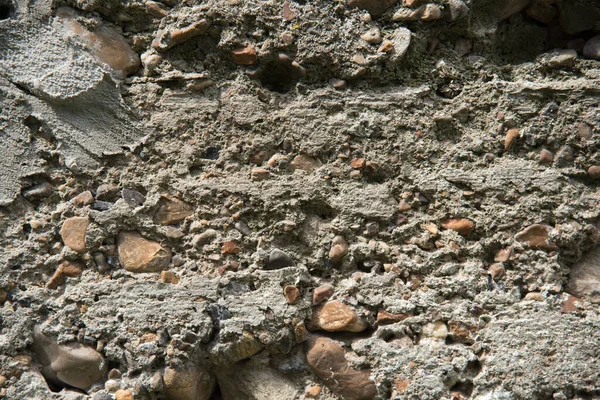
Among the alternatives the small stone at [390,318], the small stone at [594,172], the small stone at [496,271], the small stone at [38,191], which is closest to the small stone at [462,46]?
the small stone at [594,172]

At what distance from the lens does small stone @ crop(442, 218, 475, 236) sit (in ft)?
4.14

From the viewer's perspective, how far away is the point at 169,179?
1.29m

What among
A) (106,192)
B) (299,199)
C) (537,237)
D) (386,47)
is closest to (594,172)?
(537,237)

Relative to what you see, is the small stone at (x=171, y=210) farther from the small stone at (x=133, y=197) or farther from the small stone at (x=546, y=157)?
the small stone at (x=546, y=157)

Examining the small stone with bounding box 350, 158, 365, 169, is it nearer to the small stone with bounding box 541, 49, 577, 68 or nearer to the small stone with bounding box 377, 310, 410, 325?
the small stone with bounding box 377, 310, 410, 325

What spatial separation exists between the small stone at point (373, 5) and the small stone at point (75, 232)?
0.77 m

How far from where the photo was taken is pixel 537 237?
124cm

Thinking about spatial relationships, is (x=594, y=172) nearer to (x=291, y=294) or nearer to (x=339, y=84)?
(x=339, y=84)

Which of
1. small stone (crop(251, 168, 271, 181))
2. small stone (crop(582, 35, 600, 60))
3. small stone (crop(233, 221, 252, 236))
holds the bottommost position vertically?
small stone (crop(233, 221, 252, 236))

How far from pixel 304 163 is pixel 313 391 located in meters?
0.48

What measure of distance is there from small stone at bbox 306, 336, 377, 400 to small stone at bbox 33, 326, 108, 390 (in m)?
0.41

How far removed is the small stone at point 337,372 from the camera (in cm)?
115

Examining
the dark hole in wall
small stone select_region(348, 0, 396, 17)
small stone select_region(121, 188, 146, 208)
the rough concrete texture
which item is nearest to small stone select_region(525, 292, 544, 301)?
the rough concrete texture

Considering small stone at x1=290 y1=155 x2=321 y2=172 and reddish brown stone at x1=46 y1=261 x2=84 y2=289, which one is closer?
reddish brown stone at x1=46 y1=261 x2=84 y2=289
